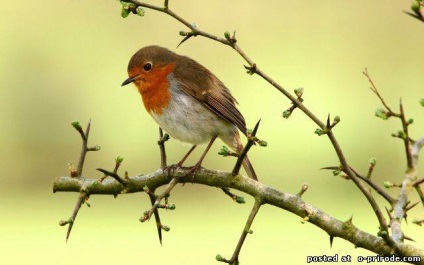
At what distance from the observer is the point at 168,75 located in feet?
13.5

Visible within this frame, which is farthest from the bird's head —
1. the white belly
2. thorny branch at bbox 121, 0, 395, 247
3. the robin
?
thorny branch at bbox 121, 0, 395, 247

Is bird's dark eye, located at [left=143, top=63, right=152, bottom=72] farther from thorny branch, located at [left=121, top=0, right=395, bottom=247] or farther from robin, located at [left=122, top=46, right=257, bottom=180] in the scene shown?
thorny branch, located at [left=121, top=0, right=395, bottom=247]

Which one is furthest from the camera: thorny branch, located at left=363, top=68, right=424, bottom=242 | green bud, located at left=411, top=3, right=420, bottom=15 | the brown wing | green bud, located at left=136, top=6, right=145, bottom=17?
the brown wing

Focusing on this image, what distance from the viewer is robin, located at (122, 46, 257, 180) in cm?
386

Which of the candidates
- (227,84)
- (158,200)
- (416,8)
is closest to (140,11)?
(158,200)

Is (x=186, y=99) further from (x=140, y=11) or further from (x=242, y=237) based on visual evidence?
(x=242, y=237)

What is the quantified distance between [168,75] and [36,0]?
10.2 meters

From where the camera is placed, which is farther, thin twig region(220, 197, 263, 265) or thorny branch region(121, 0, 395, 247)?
thin twig region(220, 197, 263, 265)

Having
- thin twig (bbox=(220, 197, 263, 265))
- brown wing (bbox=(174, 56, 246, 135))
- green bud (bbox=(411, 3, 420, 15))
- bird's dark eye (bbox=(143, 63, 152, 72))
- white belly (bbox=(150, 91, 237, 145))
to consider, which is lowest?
thin twig (bbox=(220, 197, 263, 265))

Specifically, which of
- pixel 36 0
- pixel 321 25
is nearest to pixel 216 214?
pixel 321 25

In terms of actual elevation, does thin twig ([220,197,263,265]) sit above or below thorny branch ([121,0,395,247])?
below

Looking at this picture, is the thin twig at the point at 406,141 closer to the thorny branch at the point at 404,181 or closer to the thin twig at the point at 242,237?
the thorny branch at the point at 404,181

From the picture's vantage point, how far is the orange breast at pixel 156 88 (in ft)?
13.0

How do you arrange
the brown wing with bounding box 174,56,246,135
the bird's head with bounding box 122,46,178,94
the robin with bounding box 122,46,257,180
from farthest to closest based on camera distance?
the bird's head with bounding box 122,46,178,94
the robin with bounding box 122,46,257,180
the brown wing with bounding box 174,56,246,135
